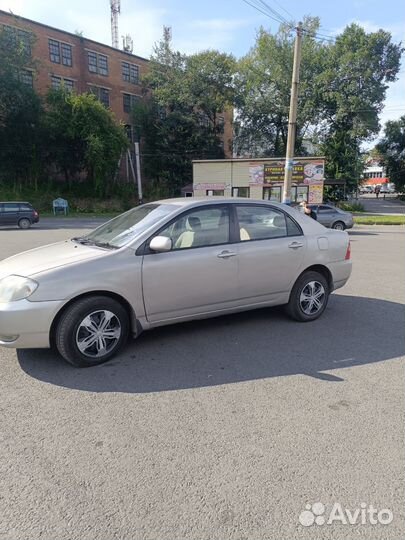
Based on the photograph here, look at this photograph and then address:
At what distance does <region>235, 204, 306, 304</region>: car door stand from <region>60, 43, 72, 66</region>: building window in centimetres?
4429

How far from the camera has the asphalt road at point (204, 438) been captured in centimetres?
196

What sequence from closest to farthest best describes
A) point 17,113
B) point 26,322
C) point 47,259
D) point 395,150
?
point 26,322 → point 47,259 → point 17,113 → point 395,150

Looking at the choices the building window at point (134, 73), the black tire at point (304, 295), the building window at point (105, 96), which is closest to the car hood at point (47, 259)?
the black tire at point (304, 295)

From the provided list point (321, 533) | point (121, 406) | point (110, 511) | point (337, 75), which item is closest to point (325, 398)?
point (321, 533)

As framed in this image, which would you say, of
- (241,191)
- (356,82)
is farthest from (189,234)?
(356,82)

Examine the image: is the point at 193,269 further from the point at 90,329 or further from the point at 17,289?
the point at 17,289

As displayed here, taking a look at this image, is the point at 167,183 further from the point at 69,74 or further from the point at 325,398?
the point at 325,398

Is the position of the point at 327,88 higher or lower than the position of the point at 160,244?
higher

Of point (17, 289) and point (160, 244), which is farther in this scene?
point (160, 244)

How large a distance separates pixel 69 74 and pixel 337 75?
29322 mm

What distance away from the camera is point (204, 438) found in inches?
102

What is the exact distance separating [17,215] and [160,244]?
1917 cm

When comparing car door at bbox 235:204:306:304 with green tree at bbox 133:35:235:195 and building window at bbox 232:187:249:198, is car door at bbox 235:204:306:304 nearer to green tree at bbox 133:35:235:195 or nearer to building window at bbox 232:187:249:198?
building window at bbox 232:187:249:198

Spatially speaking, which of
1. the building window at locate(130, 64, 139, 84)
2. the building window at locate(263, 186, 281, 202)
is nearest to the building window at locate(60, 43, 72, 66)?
the building window at locate(130, 64, 139, 84)
